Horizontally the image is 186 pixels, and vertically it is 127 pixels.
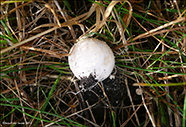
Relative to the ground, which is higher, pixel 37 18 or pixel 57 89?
pixel 37 18

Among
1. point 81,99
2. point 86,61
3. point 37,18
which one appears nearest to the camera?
point 86,61

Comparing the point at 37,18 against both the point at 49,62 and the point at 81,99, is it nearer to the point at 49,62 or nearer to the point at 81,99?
the point at 49,62

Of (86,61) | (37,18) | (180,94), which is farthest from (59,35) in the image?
(180,94)

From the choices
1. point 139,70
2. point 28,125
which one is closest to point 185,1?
point 139,70

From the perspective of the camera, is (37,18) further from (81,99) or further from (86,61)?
(81,99)

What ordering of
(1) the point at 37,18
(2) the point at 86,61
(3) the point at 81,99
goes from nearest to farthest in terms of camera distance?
(2) the point at 86,61
(1) the point at 37,18
(3) the point at 81,99

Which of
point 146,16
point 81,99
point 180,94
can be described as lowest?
point 180,94

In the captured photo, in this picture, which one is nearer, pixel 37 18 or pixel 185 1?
pixel 37 18
